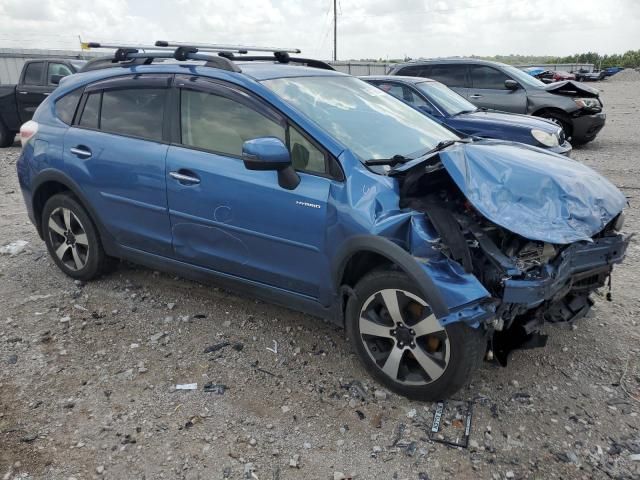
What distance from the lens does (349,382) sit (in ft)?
10.5

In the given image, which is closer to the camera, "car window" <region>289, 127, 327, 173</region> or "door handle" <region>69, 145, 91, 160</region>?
"car window" <region>289, 127, 327, 173</region>

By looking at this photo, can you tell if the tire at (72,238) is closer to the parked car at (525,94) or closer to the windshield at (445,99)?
the windshield at (445,99)

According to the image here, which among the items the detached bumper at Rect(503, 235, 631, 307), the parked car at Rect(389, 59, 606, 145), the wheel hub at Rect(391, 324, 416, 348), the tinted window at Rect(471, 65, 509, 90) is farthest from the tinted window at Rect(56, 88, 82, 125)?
the tinted window at Rect(471, 65, 509, 90)

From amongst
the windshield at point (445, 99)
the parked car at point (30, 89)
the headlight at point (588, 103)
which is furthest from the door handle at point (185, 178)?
the headlight at point (588, 103)

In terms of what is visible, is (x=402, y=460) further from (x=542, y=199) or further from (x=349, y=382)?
(x=542, y=199)

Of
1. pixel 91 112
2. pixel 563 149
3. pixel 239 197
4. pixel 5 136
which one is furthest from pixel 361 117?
pixel 5 136

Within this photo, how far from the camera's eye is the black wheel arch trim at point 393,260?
2643 mm

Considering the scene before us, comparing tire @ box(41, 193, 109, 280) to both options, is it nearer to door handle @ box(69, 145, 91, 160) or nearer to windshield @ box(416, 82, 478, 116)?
door handle @ box(69, 145, 91, 160)

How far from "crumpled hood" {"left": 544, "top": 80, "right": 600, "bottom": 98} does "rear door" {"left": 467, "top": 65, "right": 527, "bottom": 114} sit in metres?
0.56

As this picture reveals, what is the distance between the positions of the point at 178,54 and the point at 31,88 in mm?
8665

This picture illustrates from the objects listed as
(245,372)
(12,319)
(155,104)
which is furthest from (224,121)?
(12,319)

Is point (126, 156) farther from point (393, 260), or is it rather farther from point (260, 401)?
point (393, 260)

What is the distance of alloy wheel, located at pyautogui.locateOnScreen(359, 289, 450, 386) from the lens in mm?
2836

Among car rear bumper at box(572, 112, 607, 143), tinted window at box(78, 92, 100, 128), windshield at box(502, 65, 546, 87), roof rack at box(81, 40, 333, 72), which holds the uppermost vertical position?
roof rack at box(81, 40, 333, 72)
